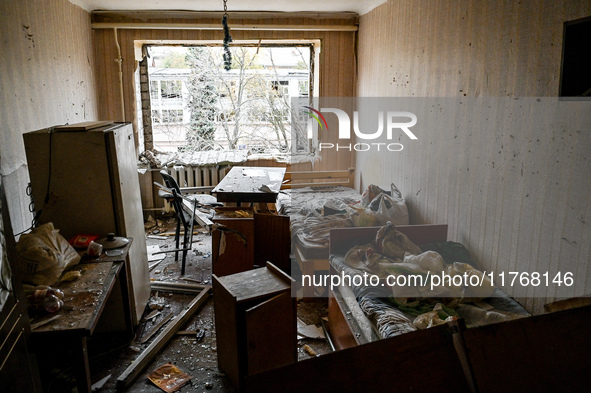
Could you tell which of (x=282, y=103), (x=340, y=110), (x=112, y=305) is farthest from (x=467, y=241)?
(x=282, y=103)

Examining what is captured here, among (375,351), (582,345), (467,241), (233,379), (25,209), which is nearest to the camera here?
(375,351)

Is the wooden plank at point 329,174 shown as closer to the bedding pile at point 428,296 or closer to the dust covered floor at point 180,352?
the dust covered floor at point 180,352

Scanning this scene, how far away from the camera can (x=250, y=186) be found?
14.3ft

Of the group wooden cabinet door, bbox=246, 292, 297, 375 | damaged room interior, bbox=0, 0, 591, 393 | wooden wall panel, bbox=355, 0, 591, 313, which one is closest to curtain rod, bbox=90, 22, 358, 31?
damaged room interior, bbox=0, 0, 591, 393

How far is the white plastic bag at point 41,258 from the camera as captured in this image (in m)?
2.23

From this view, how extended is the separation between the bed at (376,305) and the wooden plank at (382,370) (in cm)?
90

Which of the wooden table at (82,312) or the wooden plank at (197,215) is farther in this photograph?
the wooden plank at (197,215)

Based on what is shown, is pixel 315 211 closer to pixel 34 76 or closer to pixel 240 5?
pixel 240 5

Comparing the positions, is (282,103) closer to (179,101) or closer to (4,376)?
(179,101)

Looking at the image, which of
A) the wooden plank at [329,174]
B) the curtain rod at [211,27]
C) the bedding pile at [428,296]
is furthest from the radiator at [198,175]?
the bedding pile at [428,296]

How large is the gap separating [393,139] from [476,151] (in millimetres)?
1667

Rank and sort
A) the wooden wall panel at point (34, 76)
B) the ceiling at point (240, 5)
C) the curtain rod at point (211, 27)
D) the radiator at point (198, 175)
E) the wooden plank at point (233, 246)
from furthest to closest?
the radiator at point (198, 175) < the curtain rod at point (211, 27) < the ceiling at point (240, 5) < the wooden plank at point (233, 246) < the wooden wall panel at point (34, 76)

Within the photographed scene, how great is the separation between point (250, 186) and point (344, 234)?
4.32 ft

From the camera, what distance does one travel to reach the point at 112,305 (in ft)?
9.68
